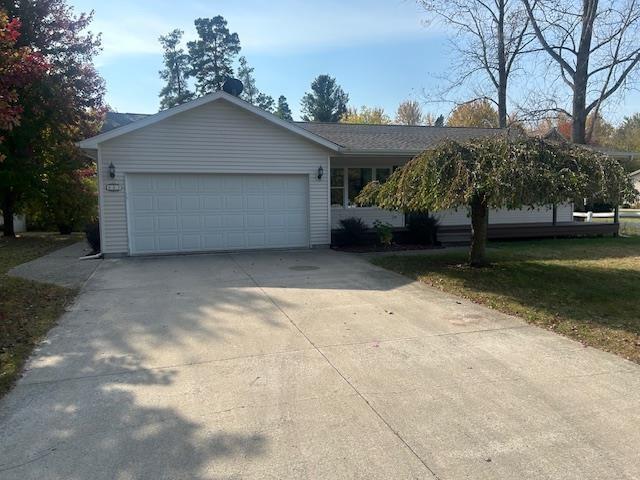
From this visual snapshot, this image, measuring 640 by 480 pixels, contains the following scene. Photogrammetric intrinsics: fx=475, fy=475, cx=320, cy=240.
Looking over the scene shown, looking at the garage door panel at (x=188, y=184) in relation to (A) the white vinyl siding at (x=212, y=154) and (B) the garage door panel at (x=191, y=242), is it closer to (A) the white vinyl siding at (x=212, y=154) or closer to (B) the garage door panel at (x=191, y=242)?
(A) the white vinyl siding at (x=212, y=154)

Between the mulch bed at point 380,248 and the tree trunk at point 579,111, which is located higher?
the tree trunk at point 579,111

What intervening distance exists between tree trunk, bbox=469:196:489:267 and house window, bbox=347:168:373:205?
6.42 metres

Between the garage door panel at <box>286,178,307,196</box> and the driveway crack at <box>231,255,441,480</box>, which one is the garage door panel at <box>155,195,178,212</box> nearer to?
the garage door panel at <box>286,178,307,196</box>

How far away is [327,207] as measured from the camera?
14.0 m

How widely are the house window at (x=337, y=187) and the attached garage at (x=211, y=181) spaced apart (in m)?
2.01

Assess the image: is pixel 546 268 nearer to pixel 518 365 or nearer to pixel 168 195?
pixel 518 365

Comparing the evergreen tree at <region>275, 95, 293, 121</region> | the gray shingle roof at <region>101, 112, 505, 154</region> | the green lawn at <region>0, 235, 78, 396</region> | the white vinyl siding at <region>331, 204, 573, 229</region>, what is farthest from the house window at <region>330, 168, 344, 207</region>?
the evergreen tree at <region>275, 95, 293, 121</region>

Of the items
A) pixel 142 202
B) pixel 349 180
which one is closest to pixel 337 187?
pixel 349 180

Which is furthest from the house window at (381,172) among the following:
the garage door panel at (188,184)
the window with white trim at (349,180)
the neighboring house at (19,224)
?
the neighboring house at (19,224)

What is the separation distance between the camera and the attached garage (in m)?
12.2

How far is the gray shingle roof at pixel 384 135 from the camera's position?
582 inches

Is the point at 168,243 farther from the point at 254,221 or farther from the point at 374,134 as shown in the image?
the point at 374,134

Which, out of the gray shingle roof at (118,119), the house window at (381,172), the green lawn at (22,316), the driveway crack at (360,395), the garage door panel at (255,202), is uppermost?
the gray shingle roof at (118,119)

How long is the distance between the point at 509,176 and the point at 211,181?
8.06 m
